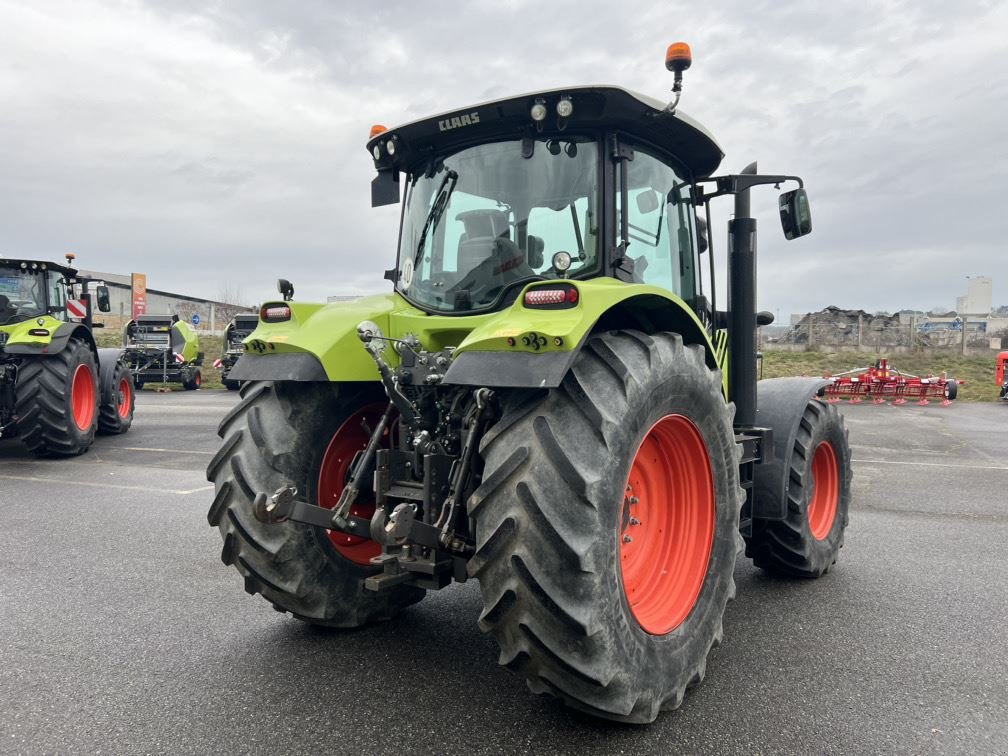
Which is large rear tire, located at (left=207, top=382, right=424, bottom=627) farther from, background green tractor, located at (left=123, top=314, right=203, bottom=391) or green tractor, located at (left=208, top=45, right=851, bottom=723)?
background green tractor, located at (left=123, top=314, right=203, bottom=391)

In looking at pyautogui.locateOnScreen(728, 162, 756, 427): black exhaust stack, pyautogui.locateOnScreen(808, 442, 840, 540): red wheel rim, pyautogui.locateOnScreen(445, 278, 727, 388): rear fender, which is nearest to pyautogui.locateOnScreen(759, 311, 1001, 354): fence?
pyautogui.locateOnScreen(808, 442, 840, 540): red wheel rim

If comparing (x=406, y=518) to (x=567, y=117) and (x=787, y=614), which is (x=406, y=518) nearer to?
(x=567, y=117)

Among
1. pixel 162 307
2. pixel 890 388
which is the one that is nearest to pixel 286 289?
pixel 890 388

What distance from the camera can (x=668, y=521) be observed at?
3.27 meters

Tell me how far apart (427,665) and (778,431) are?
2.44m

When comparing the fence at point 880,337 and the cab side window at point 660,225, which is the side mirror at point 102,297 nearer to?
the cab side window at point 660,225

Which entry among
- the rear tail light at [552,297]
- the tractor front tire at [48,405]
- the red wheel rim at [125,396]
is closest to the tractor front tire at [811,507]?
the rear tail light at [552,297]

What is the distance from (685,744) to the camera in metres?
2.55

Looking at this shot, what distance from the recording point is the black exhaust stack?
429 centimetres

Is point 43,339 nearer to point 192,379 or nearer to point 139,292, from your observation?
point 192,379

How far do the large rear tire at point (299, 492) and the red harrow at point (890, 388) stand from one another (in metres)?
16.1

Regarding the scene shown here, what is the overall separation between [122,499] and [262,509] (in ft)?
14.9

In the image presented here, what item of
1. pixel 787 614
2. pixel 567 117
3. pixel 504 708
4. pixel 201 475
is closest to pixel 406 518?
pixel 504 708

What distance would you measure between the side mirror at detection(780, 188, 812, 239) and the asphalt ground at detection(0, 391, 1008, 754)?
2.07m
